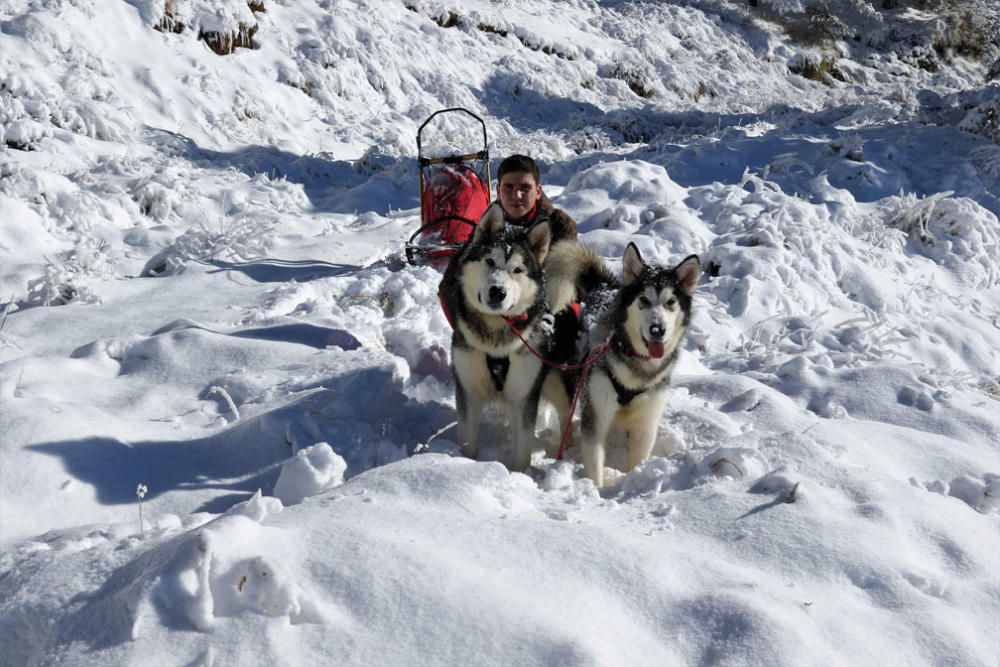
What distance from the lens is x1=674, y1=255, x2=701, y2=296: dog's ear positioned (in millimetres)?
3444

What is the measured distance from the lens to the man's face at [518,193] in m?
4.43

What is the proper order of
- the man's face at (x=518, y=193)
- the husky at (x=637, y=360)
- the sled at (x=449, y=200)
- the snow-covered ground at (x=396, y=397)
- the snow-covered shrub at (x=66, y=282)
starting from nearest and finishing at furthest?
the snow-covered ground at (x=396, y=397) < the husky at (x=637, y=360) < the man's face at (x=518, y=193) < the snow-covered shrub at (x=66, y=282) < the sled at (x=449, y=200)

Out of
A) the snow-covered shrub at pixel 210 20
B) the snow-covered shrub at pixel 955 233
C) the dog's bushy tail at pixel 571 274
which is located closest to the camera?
the dog's bushy tail at pixel 571 274

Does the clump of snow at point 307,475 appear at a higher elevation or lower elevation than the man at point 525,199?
lower

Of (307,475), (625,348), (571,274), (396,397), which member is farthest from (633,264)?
(307,475)

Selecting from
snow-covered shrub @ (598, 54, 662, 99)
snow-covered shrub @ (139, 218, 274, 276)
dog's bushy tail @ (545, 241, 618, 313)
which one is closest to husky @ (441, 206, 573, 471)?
dog's bushy tail @ (545, 241, 618, 313)

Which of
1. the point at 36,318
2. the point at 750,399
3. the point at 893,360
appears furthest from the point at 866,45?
the point at 36,318

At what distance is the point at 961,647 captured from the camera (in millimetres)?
2061

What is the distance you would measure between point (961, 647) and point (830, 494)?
0.87m

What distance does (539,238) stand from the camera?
3607 mm

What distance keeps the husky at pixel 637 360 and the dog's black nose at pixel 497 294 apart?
2.10 ft

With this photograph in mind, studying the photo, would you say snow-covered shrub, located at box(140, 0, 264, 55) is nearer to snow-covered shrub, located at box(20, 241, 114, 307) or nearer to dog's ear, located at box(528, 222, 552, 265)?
snow-covered shrub, located at box(20, 241, 114, 307)

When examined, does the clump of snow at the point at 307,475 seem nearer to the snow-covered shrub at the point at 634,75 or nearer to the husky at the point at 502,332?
the husky at the point at 502,332

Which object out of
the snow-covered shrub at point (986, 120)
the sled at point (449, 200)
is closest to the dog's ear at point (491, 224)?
the sled at point (449, 200)
